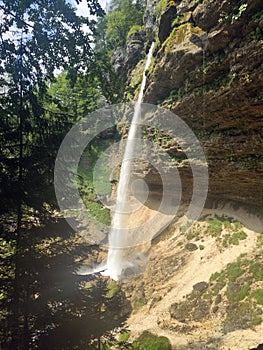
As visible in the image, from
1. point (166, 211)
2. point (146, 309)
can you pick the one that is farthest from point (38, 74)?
point (166, 211)

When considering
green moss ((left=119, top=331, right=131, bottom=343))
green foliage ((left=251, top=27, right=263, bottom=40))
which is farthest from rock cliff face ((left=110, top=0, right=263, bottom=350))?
green moss ((left=119, top=331, right=131, bottom=343))

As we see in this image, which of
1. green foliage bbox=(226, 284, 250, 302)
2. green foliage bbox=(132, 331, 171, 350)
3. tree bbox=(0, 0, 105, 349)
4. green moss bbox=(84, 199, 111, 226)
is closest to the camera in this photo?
tree bbox=(0, 0, 105, 349)

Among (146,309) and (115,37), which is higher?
(115,37)

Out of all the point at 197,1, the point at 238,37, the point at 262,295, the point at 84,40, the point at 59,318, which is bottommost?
the point at 262,295

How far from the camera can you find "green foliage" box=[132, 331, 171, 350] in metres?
9.38

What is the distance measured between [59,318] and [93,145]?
10.1 ft

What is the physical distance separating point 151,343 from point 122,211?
10.5 meters

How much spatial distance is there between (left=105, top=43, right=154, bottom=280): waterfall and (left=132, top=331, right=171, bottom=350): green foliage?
497cm

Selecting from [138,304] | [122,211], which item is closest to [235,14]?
[138,304]

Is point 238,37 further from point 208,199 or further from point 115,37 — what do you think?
point 115,37

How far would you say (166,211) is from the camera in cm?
1670

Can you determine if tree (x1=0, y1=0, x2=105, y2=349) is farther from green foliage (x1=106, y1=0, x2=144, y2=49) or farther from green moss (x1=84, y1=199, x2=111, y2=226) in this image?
green foliage (x1=106, y1=0, x2=144, y2=49)

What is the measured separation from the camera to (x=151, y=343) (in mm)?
9680

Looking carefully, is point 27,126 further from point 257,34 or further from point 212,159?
point 212,159
